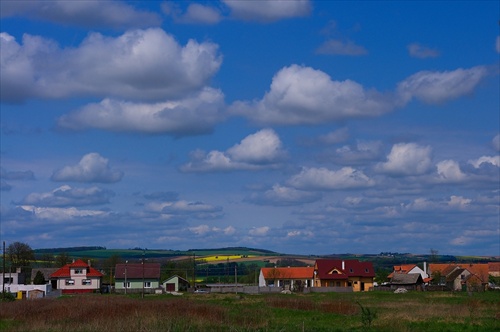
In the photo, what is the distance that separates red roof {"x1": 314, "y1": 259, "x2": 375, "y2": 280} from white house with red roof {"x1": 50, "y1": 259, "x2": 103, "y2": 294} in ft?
Result: 113

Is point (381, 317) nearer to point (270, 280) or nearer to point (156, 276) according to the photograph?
point (156, 276)

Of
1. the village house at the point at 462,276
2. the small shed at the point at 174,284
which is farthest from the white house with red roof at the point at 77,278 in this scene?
the village house at the point at 462,276

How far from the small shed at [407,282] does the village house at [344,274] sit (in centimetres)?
395

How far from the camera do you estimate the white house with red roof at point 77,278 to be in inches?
3927

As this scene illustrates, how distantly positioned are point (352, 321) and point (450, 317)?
244 inches

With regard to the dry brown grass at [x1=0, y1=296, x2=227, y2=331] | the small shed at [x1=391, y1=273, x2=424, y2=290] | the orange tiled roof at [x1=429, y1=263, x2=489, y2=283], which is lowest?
the small shed at [x1=391, y1=273, x2=424, y2=290]

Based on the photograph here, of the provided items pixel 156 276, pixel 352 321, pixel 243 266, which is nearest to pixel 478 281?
pixel 156 276

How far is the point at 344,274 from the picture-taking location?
11194 centimetres

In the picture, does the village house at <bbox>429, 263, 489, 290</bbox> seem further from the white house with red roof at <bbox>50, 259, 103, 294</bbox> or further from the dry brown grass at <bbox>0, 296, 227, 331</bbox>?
the dry brown grass at <bbox>0, 296, 227, 331</bbox>

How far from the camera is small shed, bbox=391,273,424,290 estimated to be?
108 metres

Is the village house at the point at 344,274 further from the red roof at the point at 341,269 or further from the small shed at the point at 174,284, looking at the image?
the small shed at the point at 174,284

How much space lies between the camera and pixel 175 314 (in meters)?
35.0

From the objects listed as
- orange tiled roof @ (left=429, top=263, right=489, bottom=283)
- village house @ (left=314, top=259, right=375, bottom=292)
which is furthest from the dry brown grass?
orange tiled roof @ (left=429, top=263, right=489, bottom=283)

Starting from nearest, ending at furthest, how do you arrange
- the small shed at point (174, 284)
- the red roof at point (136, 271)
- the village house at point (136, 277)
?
the village house at point (136, 277), the red roof at point (136, 271), the small shed at point (174, 284)
